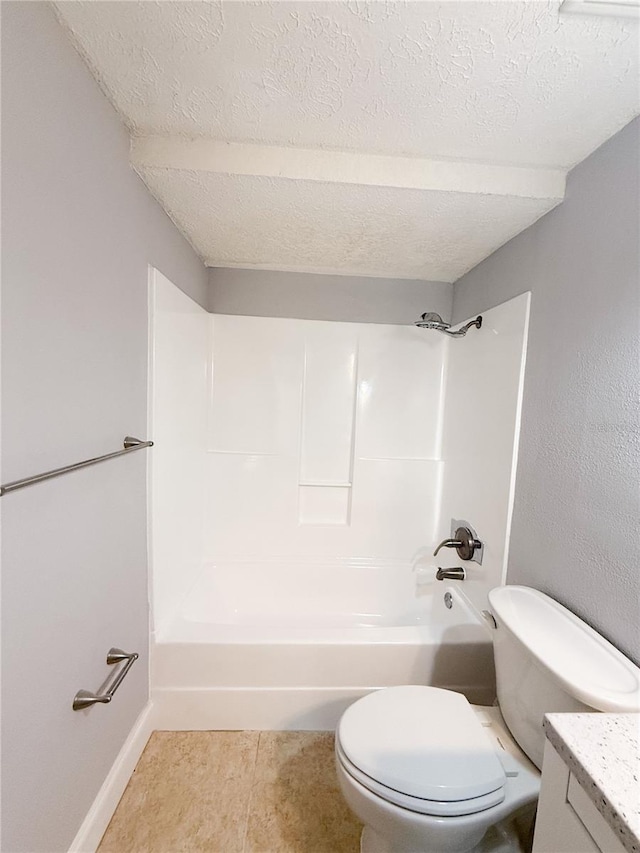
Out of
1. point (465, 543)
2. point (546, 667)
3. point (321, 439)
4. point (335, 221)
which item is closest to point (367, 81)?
point (335, 221)

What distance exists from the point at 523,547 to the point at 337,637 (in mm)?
834

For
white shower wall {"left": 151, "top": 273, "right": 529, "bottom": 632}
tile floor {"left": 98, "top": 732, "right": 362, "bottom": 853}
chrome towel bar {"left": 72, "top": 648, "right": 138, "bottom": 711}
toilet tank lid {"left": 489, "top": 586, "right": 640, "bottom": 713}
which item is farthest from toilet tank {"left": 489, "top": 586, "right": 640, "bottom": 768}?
chrome towel bar {"left": 72, "top": 648, "right": 138, "bottom": 711}

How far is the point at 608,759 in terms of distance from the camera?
62 centimetres

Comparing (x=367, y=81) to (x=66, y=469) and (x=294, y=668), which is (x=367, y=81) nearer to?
(x=66, y=469)

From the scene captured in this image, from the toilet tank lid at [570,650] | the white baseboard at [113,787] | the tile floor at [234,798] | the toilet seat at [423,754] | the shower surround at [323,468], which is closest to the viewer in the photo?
the toilet tank lid at [570,650]

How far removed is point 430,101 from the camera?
97 centimetres

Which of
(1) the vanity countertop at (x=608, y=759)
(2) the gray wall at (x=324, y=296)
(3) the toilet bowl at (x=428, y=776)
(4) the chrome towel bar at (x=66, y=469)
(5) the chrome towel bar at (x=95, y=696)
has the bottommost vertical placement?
(3) the toilet bowl at (x=428, y=776)

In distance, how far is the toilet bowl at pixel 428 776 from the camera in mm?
926

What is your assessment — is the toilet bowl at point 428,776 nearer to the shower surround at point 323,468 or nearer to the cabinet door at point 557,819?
the cabinet door at point 557,819

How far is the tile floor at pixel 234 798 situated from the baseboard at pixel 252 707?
33mm

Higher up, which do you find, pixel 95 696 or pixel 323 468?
pixel 323 468

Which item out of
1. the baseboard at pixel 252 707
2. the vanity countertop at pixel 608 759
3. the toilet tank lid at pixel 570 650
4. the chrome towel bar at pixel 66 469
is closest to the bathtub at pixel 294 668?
the baseboard at pixel 252 707

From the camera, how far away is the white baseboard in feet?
3.52

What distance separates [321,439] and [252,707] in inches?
54.0
